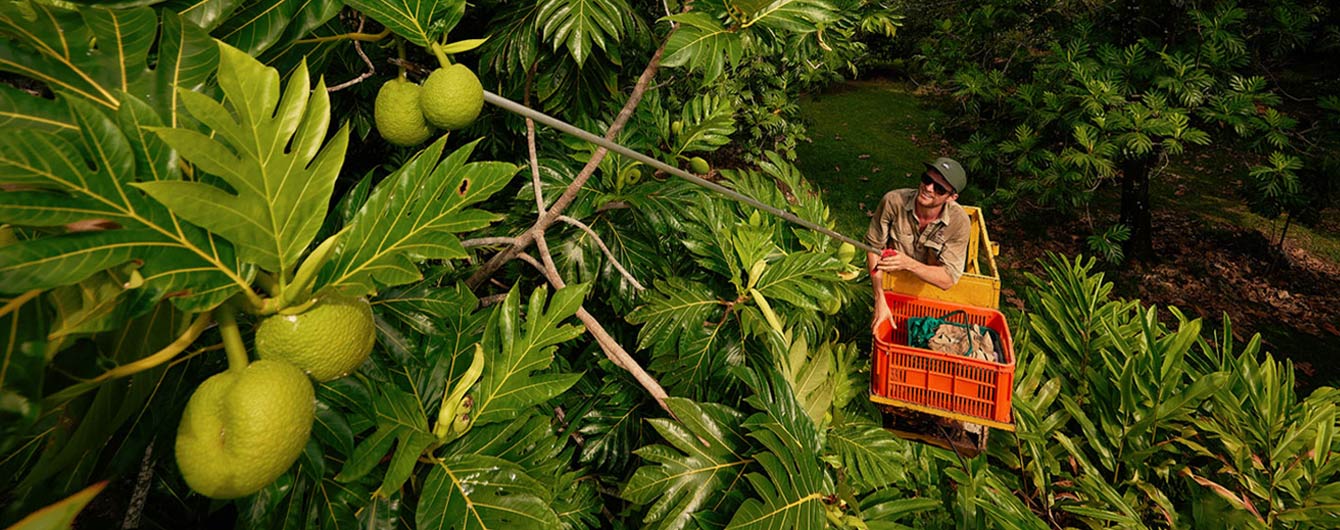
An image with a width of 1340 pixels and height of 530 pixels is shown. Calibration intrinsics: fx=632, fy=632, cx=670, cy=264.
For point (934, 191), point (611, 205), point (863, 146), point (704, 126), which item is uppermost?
point (704, 126)

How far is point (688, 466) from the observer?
139 centimetres

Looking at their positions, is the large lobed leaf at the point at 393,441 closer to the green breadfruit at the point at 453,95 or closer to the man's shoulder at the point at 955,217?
the green breadfruit at the point at 453,95

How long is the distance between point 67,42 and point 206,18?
24 centimetres

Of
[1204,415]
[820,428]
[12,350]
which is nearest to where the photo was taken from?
[12,350]

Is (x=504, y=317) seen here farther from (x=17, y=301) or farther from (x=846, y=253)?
(x=846, y=253)

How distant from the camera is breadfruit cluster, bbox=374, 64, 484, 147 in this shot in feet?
2.76

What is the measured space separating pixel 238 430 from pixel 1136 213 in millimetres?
6052

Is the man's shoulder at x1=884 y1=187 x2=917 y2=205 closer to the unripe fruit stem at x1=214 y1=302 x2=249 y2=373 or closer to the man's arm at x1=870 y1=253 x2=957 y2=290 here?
the man's arm at x1=870 y1=253 x2=957 y2=290

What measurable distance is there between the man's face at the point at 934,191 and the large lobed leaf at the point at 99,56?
257cm

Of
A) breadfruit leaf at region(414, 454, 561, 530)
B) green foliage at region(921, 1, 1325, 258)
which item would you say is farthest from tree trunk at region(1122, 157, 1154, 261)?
breadfruit leaf at region(414, 454, 561, 530)

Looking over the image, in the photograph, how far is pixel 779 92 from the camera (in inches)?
210

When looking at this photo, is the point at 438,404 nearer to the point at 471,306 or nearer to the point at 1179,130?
the point at 471,306

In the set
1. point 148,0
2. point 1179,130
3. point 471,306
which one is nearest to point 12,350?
point 148,0

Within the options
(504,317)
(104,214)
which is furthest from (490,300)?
(104,214)
